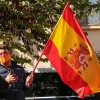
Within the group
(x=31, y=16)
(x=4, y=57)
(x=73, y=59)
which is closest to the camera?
(x=4, y=57)

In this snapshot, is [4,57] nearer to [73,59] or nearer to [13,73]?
[13,73]

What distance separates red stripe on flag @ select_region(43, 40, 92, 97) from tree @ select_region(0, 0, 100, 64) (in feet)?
7.76

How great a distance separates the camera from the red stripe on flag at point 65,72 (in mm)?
5230

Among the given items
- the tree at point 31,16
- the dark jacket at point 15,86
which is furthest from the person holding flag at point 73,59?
the tree at point 31,16

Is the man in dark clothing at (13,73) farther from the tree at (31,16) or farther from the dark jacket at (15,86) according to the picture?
the tree at (31,16)

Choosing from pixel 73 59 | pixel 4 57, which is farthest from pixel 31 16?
pixel 4 57

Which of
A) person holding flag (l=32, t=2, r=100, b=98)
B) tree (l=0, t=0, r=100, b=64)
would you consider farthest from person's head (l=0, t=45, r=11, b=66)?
tree (l=0, t=0, r=100, b=64)

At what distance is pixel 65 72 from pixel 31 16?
309cm

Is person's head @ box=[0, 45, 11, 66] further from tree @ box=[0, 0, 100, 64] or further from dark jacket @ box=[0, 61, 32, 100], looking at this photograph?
tree @ box=[0, 0, 100, 64]

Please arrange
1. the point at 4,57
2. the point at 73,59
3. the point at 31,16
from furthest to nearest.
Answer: the point at 31,16 < the point at 73,59 < the point at 4,57

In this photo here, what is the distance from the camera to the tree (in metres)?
7.75

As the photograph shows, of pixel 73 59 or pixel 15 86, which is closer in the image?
pixel 15 86

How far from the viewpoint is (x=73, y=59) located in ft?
17.2

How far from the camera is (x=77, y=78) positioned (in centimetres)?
525
